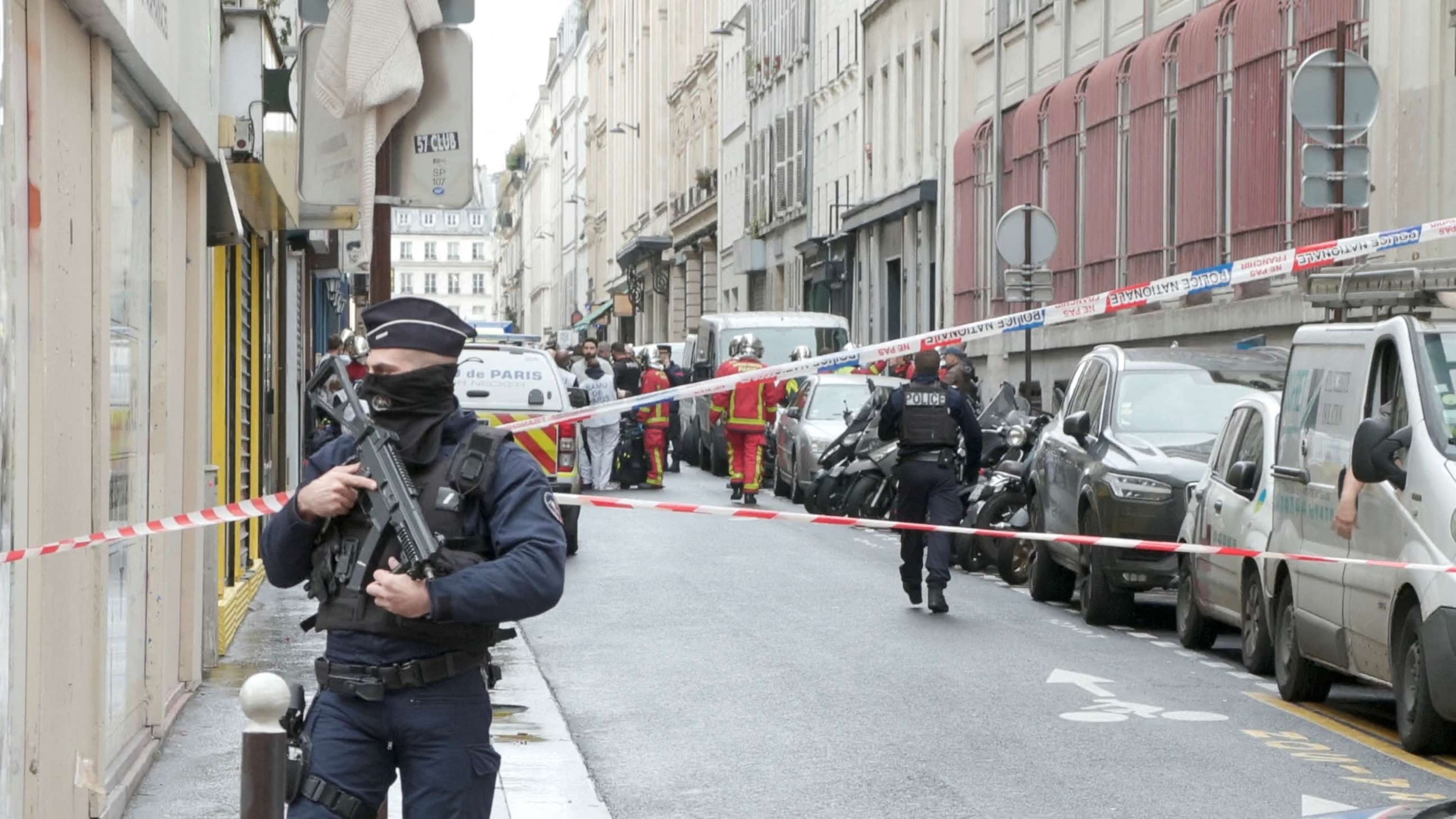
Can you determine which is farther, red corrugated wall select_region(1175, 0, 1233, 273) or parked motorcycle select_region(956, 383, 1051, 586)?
red corrugated wall select_region(1175, 0, 1233, 273)

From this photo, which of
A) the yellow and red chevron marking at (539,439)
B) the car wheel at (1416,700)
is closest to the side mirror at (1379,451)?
the car wheel at (1416,700)

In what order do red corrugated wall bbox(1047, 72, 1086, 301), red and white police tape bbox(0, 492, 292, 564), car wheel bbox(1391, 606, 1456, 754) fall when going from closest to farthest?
red and white police tape bbox(0, 492, 292, 564) → car wheel bbox(1391, 606, 1456, 754) → red corrugated wall bbox(1047, 72, 1086, 301)

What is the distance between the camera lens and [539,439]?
20.2 m

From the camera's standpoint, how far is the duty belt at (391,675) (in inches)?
210

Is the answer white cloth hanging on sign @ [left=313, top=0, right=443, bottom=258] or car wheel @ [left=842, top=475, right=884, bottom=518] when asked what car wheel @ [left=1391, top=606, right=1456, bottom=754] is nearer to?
white cloth hanging on sign @ [left=313, top=0, right=443, bottom=258]

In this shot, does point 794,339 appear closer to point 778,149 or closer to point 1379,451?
point 1379,451

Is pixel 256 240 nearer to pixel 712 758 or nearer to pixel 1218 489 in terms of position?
pixel 1218 489

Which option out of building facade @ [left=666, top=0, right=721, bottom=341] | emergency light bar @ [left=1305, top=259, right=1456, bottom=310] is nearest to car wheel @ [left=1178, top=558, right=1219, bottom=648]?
emergency light bar @ [left=1305, top=259, right=1456, bottom=310]

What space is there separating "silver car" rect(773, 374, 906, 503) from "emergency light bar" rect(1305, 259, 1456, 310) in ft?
47.5

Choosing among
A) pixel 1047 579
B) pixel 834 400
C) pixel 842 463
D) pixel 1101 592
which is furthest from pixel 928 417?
pixel 834 400

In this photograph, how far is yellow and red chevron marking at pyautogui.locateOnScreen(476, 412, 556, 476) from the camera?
2009cm

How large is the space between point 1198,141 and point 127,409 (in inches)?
888

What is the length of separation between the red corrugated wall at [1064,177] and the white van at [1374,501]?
77.3ft

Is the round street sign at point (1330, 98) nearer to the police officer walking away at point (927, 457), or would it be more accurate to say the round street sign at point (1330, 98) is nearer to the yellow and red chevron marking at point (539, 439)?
the police officer walking away at point (927, 457)
